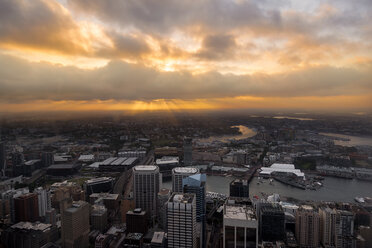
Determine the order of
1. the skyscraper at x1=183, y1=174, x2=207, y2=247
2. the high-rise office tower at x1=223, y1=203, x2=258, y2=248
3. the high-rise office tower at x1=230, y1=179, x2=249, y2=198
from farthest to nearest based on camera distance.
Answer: the high-rise office tower at x1=230, y1=179, x2=249, y2=198 → the skyscraper at x1=183, y1=174, x2=207, y2=247 → the high-rise office tower at x1=223, y1=203, x2=258, y2=248

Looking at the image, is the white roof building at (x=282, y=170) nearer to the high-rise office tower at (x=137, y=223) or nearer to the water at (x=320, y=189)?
the water at (x=320, y=189)

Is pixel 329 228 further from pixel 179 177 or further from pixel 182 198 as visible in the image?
pixel 179 177

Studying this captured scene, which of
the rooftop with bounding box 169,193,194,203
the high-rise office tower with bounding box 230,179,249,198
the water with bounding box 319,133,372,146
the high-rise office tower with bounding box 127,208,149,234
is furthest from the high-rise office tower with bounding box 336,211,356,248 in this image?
the water with bounding box 319,133,372,146

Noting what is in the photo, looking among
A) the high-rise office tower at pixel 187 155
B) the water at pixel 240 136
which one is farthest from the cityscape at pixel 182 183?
the water at pixel 240 136

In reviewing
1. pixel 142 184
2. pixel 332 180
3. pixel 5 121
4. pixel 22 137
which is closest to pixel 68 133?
pixel 22 137

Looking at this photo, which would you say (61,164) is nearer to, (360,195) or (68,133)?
(68,133)

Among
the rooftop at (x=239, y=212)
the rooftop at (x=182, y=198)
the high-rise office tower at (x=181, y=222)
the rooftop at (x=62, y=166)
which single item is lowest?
the rooftop at (x=62, y=166)

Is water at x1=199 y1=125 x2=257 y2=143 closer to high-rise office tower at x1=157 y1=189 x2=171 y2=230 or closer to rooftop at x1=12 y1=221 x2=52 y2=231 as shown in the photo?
high-rise office tower at x1=157 y1=189 x2=171 y2=230
